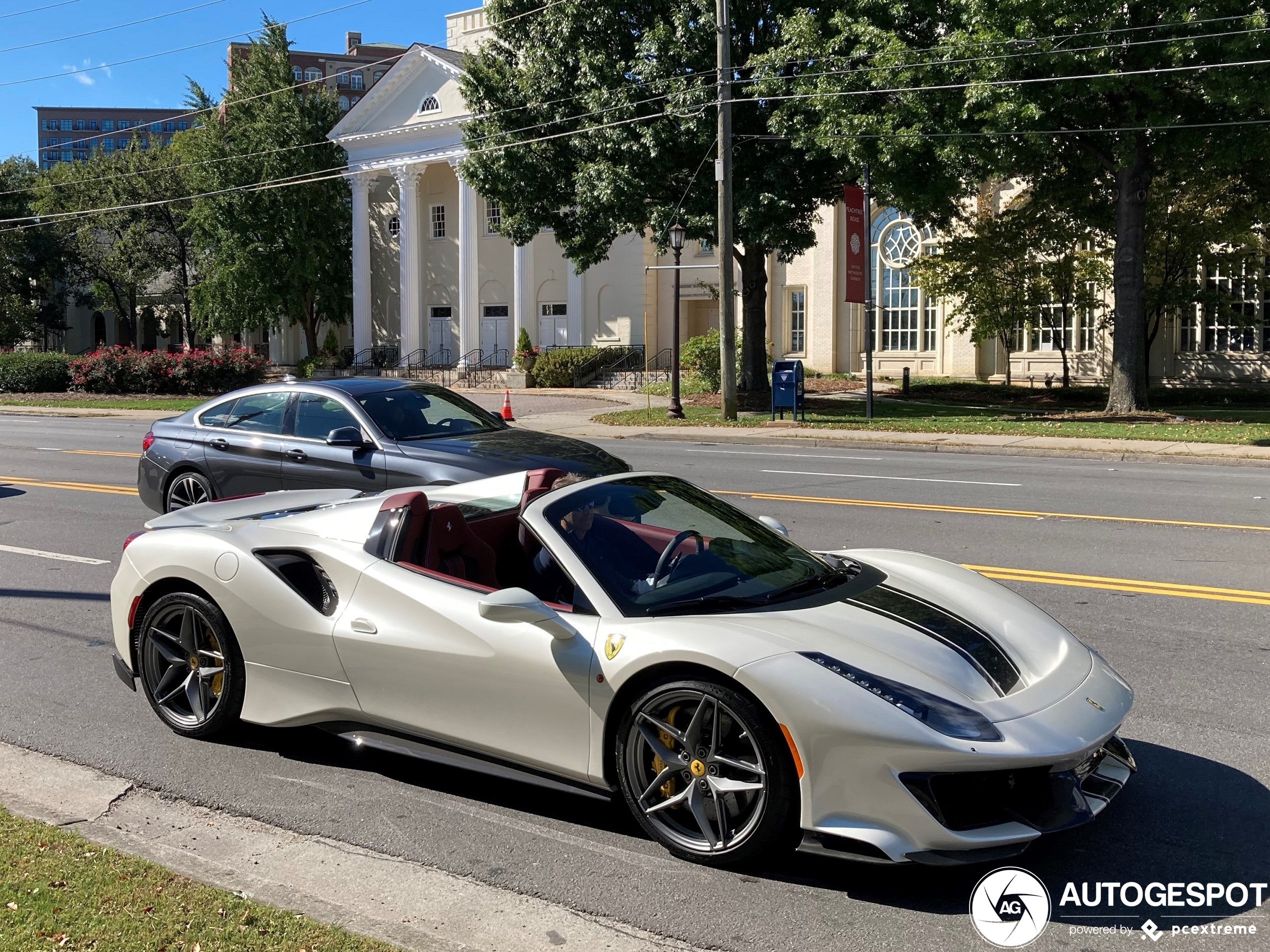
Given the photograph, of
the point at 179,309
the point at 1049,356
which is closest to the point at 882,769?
the point at 1049,356

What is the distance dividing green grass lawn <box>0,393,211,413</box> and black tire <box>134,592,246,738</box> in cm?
2885

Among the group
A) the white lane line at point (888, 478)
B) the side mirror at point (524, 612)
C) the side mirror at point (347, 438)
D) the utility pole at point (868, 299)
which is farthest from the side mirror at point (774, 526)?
the utility pole at point (868, 299)

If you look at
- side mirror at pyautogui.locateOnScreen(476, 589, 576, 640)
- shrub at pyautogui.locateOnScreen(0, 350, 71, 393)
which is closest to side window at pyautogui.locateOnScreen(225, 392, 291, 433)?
side mirror at pyautogui.locateOnScreen(476, 589, 576, 640)

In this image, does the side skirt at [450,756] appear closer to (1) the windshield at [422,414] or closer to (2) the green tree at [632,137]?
(1) the windshield at [422,414]

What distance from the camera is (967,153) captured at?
2239 cm

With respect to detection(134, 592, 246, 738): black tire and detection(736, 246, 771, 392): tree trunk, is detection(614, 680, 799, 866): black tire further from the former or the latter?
detection(736, 246, 771, 392): tree trunk

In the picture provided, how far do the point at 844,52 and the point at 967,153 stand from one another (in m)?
3.87

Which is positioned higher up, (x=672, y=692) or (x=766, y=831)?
(x=672, y=692)

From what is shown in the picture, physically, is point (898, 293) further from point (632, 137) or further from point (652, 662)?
point (652, 662)

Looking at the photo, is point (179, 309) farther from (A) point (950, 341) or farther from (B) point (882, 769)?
(B) point (882, 769)

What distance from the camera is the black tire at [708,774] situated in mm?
3789

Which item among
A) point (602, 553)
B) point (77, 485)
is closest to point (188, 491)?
point (77, 485)

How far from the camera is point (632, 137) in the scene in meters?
26.5

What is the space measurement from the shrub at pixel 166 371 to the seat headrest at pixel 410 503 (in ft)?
119
